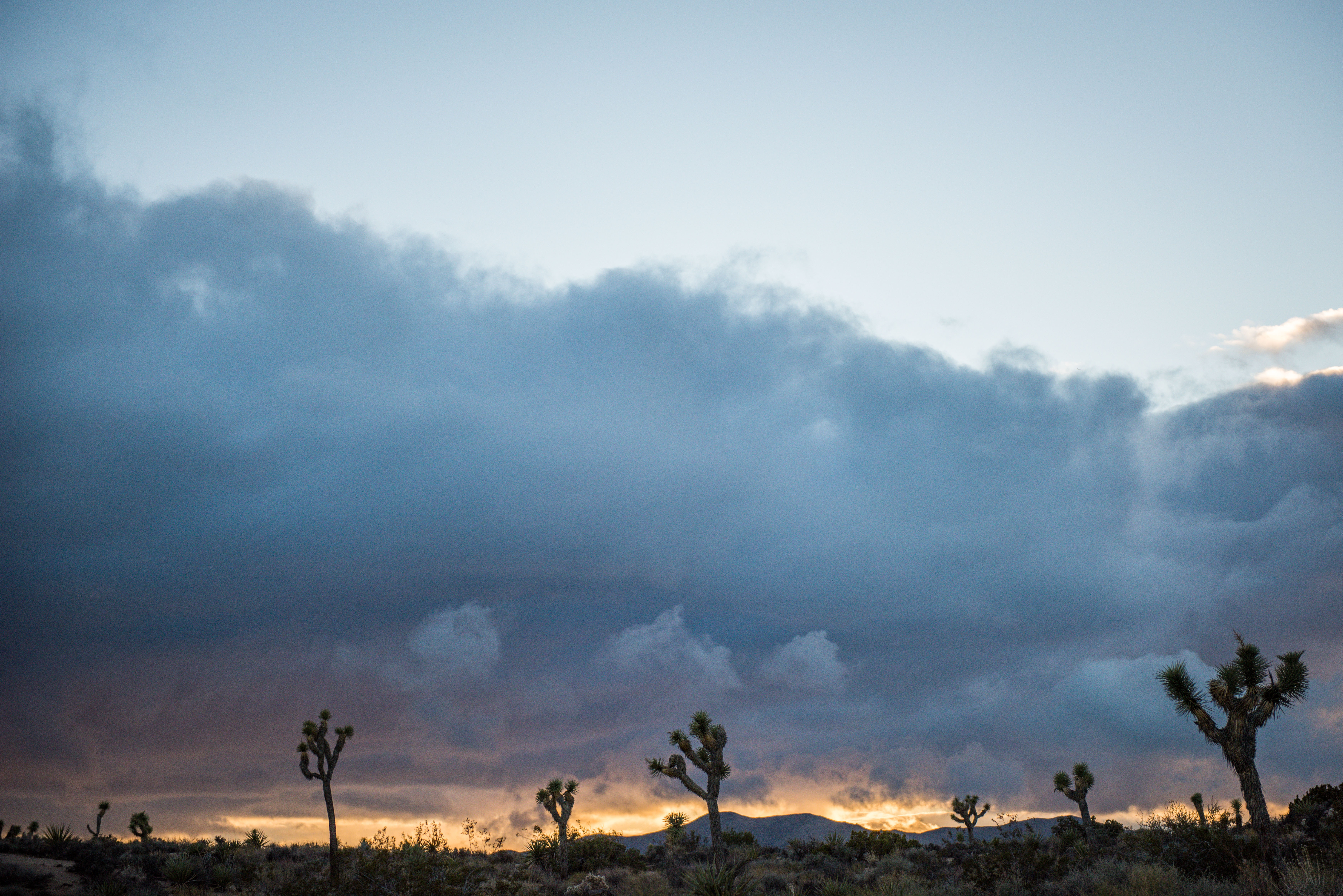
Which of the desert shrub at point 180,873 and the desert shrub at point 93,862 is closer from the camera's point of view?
the desert shrub at point 93,862

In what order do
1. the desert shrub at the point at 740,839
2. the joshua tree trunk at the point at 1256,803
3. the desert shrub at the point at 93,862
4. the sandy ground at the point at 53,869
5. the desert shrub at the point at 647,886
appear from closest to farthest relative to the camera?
the joshua tree trunk at the point at 1256,803, the sandy ground at the point at 53,869, the desert shrub at the point at 93,862, the desert shrub at the point at 647,886, the desert shrub at the point at 740,839

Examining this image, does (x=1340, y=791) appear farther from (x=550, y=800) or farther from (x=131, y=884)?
(x=131, y=884)

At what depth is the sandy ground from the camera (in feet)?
78.3

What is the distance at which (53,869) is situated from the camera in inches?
1015

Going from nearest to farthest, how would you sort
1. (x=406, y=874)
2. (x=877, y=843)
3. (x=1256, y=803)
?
(x=1256, y=803)
(x=406, y=874)
(x=877, y=843)

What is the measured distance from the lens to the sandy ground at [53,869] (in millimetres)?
23859

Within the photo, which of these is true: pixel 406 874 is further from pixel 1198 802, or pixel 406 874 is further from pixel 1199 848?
pixel 1198 802

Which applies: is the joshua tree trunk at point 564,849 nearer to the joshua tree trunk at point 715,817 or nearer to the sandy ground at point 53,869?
the joshua tree trunk at point 715,817

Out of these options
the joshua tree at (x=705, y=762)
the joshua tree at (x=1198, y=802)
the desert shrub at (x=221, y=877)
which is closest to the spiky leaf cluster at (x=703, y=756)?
the joshua tree at (x=705, y=762)

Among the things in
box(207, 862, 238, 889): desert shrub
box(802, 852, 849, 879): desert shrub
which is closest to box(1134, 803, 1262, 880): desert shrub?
box(802, 852, 849, 879): desert shrub

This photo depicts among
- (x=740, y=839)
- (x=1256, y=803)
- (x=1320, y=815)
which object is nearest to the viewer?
(x=1256, y=803)

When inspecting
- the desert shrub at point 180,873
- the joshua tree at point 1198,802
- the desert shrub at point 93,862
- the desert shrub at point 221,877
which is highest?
the desert shrub at point 93,862

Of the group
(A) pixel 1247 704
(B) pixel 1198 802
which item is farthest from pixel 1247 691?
(B) pixel 1198 802

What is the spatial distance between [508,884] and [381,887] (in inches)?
229
